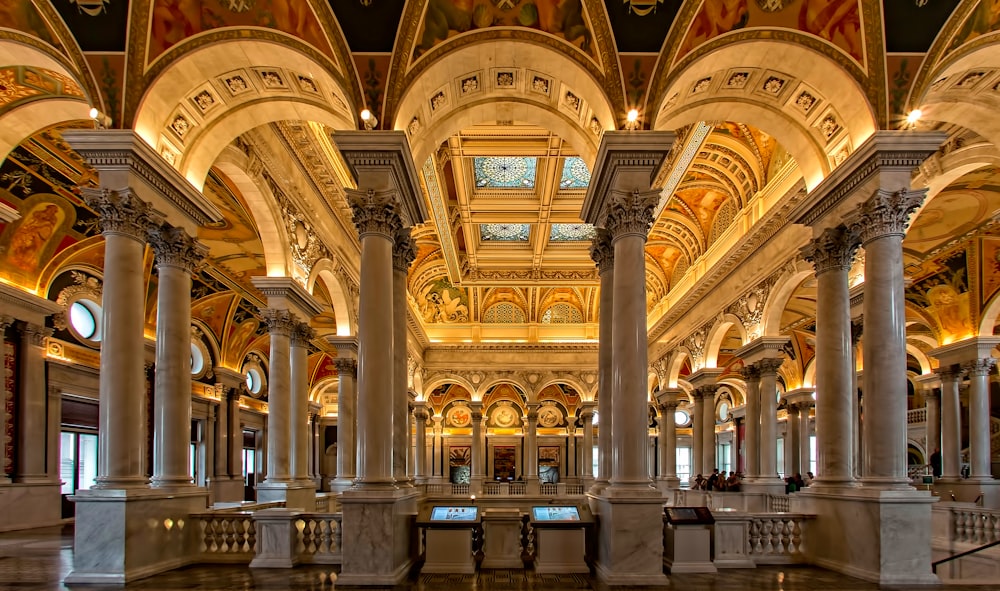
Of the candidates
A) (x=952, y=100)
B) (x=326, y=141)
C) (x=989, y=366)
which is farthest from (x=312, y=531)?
(x=989, y=366)

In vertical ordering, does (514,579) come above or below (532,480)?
above

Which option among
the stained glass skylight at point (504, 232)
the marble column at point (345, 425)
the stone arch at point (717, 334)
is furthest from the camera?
the stained glass skylight at point (504, 232)

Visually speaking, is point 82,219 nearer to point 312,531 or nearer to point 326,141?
point 326,141

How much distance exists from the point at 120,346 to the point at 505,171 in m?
11.5

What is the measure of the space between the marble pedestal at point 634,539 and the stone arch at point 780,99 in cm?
488

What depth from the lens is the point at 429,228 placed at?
2245 centimetres

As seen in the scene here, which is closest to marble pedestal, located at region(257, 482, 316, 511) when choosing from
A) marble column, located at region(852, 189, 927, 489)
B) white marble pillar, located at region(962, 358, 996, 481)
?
marble column, located at region(852, 189, 927, 489)

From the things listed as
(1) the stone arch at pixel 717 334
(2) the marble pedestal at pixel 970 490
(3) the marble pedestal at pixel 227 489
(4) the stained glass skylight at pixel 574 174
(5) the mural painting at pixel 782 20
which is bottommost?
(3) the marble pedestal at pixel 227 489

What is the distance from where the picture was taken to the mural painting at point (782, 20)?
934cm

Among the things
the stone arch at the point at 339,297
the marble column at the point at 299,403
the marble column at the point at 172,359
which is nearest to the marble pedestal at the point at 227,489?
the stone arch at the point at 339,297

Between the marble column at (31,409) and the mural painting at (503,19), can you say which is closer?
the mural painting at (503,19)

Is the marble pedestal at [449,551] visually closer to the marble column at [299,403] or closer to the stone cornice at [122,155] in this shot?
the stone cornice at [122,155]

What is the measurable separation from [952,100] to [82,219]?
54.3 ft

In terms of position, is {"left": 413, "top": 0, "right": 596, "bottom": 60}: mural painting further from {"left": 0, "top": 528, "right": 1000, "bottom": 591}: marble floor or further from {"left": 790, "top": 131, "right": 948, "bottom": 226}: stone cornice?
{"left": 0, "top": 528, "right": 1000, "bottom": 591}: marble floor
